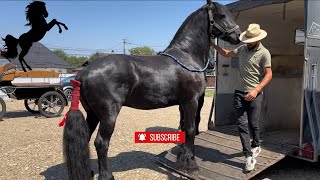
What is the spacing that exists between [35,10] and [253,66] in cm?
269

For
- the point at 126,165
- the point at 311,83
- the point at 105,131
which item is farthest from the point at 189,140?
the point at 311,83

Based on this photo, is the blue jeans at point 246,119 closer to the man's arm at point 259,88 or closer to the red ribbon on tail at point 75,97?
the man's arm at point 259,88

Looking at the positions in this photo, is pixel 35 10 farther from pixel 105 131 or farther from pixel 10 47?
pixel 105 131

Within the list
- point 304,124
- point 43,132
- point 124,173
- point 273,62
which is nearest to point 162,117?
point 43,132

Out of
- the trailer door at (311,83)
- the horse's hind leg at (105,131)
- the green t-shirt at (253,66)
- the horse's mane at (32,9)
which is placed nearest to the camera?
the horse's mane at (32,9)

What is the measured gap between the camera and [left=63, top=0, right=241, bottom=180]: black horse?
3.49 metres

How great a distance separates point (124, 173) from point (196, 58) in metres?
1.97

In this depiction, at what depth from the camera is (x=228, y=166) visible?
4320mm

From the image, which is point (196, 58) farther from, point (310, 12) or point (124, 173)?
point (124, 173)

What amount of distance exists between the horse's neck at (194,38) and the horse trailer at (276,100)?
93 cm

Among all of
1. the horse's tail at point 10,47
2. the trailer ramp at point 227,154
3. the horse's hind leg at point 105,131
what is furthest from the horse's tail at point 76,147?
the trailer ramp at point 227,154

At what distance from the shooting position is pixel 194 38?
4320mm

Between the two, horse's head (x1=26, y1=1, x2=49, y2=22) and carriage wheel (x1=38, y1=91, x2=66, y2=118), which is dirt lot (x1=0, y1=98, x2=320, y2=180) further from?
horse's head (x1=26, y1=1, x2=49, y2=22)

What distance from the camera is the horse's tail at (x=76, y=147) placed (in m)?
3.44
